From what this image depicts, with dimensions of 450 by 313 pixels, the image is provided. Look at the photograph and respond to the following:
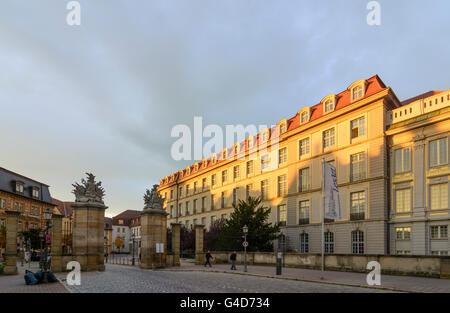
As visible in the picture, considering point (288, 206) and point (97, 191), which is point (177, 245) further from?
point (288, 206)

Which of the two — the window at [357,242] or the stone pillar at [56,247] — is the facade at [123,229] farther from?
the stone pillar at [56,247]

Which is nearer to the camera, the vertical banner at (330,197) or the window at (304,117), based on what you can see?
the vertical banner at (330,197)

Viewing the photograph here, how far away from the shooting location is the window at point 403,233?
103 ft

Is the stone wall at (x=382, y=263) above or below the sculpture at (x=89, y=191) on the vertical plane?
below

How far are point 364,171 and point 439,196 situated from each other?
275 inches

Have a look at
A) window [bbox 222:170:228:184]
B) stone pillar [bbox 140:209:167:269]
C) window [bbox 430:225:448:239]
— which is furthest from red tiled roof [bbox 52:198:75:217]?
window [bbox 430:225:448:239]

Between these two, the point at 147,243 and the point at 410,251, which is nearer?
the point at 147,243

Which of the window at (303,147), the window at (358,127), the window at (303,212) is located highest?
the window at (358,127)

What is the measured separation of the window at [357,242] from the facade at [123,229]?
80.4 metres

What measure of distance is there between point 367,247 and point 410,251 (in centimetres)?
369

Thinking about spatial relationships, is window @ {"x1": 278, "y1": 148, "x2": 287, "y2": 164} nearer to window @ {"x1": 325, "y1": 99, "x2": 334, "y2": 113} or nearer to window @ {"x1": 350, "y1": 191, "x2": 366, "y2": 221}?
window @ {"x1": 325, "y1": 99, "x2": 334, "y2": 113}

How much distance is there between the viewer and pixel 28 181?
216ft

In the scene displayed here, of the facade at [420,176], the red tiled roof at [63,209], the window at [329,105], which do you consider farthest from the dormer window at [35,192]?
the facade at [420,176]
